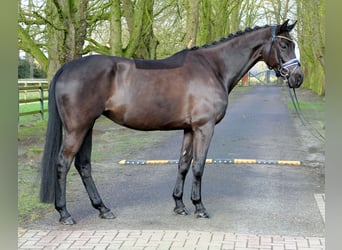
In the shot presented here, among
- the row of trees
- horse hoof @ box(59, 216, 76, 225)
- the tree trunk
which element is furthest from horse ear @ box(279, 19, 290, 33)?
the tree trunk

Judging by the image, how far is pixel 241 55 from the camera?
588 cm

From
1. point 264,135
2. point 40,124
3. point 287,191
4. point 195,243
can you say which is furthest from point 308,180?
point 40,124

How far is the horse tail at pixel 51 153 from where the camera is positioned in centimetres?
539

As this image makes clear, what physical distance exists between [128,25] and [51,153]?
51.5 ft

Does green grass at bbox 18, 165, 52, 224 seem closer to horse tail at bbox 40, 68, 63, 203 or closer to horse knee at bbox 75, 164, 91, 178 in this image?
horse tail at bbox 40, 68, 63, 203

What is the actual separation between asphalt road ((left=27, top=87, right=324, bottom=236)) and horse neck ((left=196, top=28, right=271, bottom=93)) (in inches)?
59.4

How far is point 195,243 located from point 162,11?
19.8 m

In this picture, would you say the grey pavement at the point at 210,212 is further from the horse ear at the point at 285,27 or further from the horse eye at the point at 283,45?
the horse ear at the point at 285,27

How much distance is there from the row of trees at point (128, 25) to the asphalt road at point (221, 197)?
10.6 ft

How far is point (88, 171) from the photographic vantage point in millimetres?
5727

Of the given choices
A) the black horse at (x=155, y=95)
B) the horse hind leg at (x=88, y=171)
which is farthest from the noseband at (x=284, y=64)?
the horse hind leg at (x=88, y=171)
